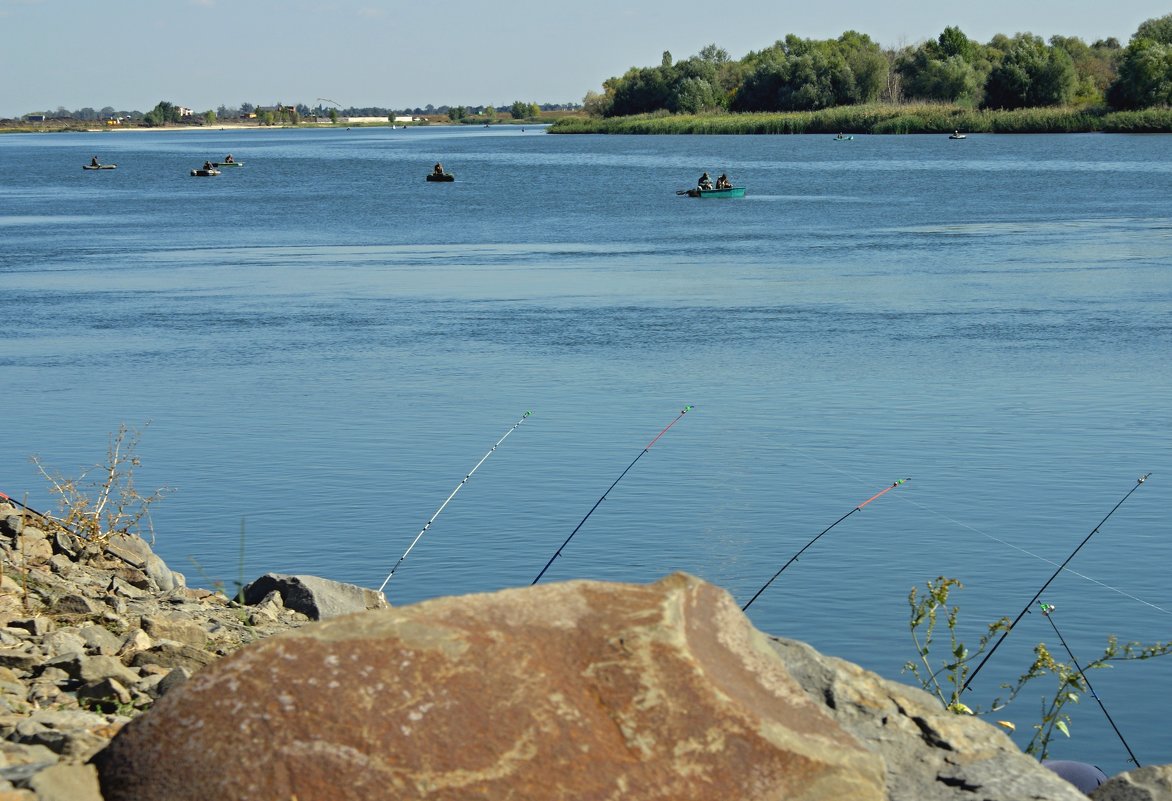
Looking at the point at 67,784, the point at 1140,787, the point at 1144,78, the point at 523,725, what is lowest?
the point at 1140,787

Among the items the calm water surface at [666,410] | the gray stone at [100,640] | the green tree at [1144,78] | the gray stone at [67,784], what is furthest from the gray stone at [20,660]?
the green tree at [1144,78]

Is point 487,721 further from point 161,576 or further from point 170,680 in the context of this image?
point 161,576

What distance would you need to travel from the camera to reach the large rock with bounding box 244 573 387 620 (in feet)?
30.5

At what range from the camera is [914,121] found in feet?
449

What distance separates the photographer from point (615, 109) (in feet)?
Answer: 624

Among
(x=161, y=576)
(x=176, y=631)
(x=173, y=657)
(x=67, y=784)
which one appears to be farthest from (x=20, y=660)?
(x=161, y=576)

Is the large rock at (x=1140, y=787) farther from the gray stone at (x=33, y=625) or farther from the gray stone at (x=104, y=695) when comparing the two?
the gray stone at (x=33, y=625)

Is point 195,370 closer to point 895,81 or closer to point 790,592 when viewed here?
point 790,592

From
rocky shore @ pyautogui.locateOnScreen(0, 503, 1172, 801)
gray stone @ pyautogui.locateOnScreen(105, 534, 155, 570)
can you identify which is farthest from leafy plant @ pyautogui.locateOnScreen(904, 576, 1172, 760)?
gray stone @ pyautogui.locateOnScreen(105, 534, 155, 570)

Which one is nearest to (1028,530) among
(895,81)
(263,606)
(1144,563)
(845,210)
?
(1144,563)

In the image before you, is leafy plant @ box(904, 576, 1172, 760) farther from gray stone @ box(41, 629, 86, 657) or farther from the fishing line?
gray stone @ box(41, 629, 86, 657)

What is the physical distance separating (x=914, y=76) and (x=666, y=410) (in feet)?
465

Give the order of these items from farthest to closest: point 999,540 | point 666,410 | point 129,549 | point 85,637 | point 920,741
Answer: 1. point 666,410
2. point 999,540
3. point 129,549
4. point 85,637
5. point 920,741

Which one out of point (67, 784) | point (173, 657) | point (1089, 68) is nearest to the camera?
point (67, 784)
